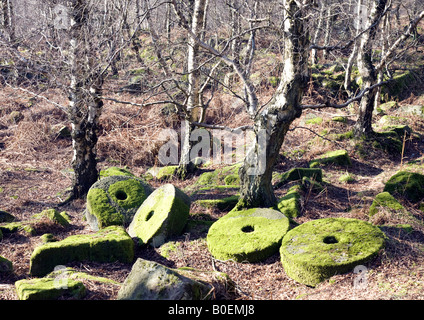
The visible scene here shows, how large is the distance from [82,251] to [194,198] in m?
2.97

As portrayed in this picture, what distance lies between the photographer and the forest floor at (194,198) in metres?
4.14

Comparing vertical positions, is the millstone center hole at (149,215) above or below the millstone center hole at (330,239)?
below

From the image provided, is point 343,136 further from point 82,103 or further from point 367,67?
point 82,103

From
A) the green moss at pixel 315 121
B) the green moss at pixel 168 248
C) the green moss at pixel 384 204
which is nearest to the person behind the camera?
the green moss at pixel 168 248

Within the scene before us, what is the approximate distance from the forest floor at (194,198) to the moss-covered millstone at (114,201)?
0.42 metres

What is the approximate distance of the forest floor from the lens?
13.6ft

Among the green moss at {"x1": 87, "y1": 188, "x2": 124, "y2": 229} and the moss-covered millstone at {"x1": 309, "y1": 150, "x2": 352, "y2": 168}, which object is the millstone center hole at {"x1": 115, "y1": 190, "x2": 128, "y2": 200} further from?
the moss-covered millstone at {"x1": 309, "y1": 150, "x2": 352, "y2": 168}

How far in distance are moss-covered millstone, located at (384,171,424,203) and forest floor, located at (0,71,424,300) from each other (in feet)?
0.91

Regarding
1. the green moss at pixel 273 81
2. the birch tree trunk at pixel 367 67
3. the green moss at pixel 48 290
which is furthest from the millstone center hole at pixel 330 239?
the green moss at pixel 273 81

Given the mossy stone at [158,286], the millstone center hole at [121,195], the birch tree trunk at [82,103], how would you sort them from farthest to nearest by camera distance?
the birch tree trunk at [82,103], the millstone center hole at [121,195], the mossy stone at [158,286]

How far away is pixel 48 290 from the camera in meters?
3.68

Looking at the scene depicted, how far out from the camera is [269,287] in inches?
175

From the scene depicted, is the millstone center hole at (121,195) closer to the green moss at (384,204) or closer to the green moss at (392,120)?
the green moss at (384,204)

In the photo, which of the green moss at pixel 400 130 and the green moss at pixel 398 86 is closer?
the green moss at pixel 400 130
